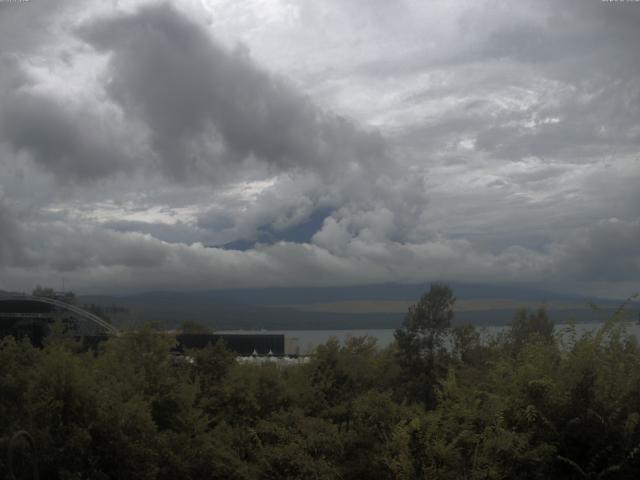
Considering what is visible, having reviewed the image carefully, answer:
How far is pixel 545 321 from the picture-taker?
2028 cm

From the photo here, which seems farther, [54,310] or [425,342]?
[54,310]

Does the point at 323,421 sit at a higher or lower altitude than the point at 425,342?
lower

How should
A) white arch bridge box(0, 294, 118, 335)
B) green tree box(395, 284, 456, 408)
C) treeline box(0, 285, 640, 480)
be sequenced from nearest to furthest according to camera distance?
treeline box(0, 285, 640, 480) → green tree box(395, 284, 456, 408) → white arch bridge box(0, 294, 118, 335)

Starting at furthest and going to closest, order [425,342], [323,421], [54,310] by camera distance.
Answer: [54,310]
[425,342]
[323,421]

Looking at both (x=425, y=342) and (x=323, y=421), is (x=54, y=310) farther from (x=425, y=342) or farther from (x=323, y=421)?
(x=323, y=421)

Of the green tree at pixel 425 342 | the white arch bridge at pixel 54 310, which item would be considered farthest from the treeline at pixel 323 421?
the white arch bridge at pixel 54 310

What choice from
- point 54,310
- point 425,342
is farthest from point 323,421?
point 54,310

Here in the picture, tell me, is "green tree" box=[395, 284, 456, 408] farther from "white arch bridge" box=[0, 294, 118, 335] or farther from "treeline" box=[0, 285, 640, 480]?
"white arch bridge" box=[0, 294, 118, 335]

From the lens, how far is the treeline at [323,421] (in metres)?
9.40

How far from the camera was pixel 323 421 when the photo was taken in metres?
11.0

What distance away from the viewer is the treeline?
30.8 ft

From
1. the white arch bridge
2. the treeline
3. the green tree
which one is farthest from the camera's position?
the white arch bridge

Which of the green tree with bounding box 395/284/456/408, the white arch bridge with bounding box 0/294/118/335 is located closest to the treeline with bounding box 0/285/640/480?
the green tree with bounding box 395/284/456/408

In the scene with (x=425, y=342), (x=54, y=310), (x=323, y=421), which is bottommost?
(x=323, y=421)
